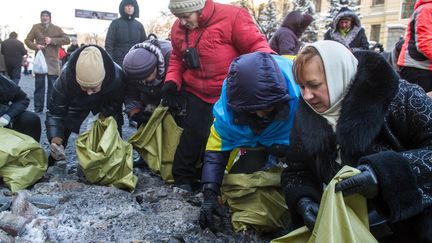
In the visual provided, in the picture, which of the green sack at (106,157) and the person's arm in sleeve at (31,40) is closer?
the green sack at (106,157)

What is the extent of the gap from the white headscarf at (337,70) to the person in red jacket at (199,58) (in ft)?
4.03

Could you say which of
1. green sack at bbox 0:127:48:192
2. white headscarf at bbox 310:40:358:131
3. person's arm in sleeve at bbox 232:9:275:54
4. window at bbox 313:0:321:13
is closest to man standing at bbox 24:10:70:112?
green sack at bbox 0:127:48:192

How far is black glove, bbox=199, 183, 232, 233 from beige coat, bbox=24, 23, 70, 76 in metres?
5.22

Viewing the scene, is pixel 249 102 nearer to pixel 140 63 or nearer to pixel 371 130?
pixel 371 130

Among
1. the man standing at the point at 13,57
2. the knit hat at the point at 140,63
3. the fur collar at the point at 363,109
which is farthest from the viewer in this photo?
the man standing at the point at 13,57

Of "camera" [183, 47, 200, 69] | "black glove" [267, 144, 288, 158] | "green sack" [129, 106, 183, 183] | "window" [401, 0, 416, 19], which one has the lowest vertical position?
"green sack" [129, 106, 183, 183]

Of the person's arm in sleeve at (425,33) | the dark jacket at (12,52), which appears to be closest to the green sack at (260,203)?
the person's arm in sleeve at (425,33)

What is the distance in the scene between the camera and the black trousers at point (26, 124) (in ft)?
11.6

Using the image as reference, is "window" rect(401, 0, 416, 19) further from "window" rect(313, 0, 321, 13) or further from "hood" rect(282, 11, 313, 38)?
"hood" rect(282, 11, 313, 38)

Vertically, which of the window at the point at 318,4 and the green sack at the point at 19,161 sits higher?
the window at the point at 318,4

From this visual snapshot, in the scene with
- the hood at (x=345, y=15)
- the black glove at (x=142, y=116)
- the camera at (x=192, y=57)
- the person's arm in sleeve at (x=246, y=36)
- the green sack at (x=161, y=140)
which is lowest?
the green sack at (x=161, y=140)

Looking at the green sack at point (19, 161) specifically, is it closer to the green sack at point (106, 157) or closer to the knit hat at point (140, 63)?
the green sack at point (106, 157)

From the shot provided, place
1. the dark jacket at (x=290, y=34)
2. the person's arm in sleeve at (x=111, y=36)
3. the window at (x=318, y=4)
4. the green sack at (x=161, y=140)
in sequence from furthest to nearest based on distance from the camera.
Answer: the window at (x=318, y=4), the person's arm in sleeve at (x=111, y=36), the dark jacket at (x=290, y=34), the green sack at (x=161, y=140)

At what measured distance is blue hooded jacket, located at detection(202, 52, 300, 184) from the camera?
2078 millimetres
